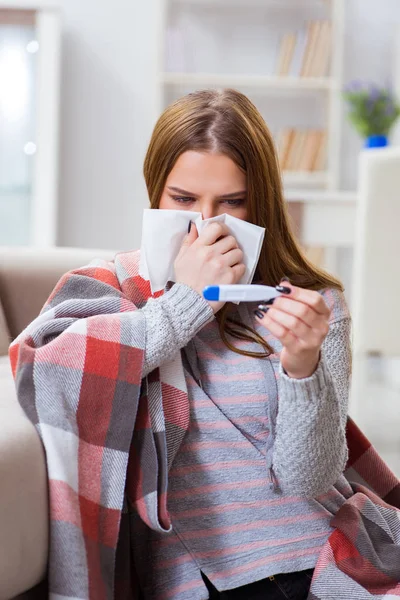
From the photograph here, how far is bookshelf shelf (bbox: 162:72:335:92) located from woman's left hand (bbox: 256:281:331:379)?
3266 mm

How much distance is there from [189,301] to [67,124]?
134 inches

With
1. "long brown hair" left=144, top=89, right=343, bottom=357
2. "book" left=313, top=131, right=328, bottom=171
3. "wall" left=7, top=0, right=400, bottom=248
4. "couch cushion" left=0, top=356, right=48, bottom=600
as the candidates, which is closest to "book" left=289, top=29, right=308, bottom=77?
"book" left=313, top=131, right=328, bottom=171

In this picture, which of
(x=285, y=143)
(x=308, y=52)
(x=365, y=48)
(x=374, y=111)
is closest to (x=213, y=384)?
(x=374, y=111)

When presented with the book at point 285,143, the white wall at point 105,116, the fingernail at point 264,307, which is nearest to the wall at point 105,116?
the white wall at point 105,116

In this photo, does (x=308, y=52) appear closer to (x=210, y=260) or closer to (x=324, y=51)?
(x=324, y=51)

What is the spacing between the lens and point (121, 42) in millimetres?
4164

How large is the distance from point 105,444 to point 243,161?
0.38 meters

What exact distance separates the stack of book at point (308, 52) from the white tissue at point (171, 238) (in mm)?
3190

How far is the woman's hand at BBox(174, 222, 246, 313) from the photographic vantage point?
3.12ft

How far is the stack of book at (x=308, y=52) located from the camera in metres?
3.98

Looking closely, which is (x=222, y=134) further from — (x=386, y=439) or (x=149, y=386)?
(x=386, y=439)

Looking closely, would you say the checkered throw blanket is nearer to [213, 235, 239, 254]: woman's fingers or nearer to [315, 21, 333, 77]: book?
[213, 235, 239, 254]: woman's fingers

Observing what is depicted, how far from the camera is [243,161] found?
102cm

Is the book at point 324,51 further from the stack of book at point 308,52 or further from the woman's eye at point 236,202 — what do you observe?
the woman's eye at point 236,202
